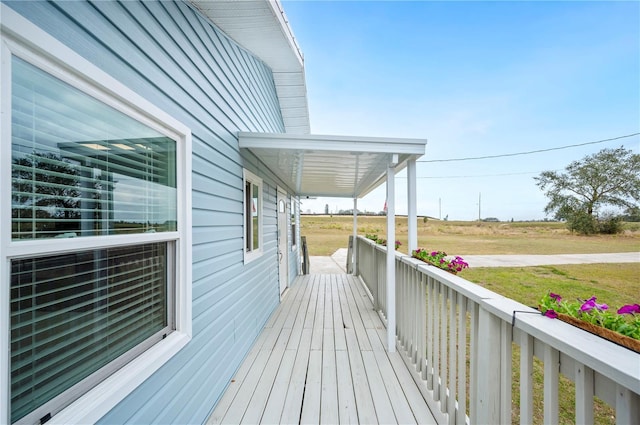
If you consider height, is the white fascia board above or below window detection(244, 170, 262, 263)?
above

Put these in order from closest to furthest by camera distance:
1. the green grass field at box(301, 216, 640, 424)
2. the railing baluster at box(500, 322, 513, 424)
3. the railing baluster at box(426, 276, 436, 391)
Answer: the railing baluster at box(500, 322, 513, 424)
the railing baluster at box(426, 276, 436, 391)
the green grass field at box(301, 216, 640, 424)

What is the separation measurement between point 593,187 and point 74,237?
1010cm

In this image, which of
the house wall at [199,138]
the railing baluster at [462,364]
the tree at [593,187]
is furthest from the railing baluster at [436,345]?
the tree at [593,187]

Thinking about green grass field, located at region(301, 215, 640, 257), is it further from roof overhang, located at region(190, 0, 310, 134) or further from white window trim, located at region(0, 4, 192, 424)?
white window trim, located at region(0, 4, 192, 424)

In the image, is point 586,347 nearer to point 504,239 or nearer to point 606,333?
point 606,333

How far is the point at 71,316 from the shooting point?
1018mm

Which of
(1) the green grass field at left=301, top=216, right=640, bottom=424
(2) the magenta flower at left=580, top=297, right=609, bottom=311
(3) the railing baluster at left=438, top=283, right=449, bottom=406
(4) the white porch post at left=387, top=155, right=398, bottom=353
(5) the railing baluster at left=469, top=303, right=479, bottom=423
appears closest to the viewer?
(2) the magenta flower at left=580, top=297, right=609, bottom=311

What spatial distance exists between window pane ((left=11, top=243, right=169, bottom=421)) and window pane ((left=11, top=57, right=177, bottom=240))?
0.42 feet

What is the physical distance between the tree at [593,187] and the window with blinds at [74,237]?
957 centimetres

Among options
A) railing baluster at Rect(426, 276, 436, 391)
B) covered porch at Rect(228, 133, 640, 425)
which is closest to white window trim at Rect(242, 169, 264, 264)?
covered porch at Rect(228, 133, 640, 425)

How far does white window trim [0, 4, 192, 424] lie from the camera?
2.54 feet

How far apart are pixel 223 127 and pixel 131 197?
135 centimetres

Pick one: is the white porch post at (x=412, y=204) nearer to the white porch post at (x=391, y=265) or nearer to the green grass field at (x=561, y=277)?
the white porch post at (x=391, y=265)

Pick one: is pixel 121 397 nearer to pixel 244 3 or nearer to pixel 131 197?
pixel 131 197
